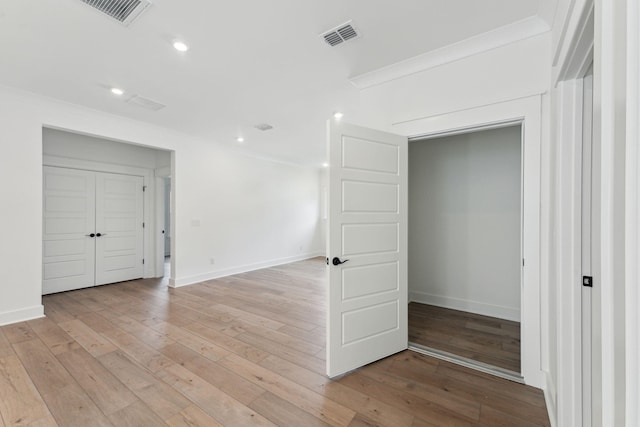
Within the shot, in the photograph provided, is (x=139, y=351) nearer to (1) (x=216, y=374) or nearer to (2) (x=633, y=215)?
(1) (x=216, y=374)

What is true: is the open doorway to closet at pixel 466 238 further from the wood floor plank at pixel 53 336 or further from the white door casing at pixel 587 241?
the wood floor plank at pixel 53 336

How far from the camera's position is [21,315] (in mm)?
3330

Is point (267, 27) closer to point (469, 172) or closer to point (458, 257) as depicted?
point (469, 172)

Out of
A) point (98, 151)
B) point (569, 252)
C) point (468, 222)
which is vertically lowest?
point (569, 252)

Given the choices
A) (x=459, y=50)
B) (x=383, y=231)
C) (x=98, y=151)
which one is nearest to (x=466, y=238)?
(x=383, y=231)

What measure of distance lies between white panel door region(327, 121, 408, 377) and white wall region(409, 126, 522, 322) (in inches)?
63.2

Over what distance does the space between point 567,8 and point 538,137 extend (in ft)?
2.95

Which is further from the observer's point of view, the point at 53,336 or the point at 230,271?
the point at 230,271

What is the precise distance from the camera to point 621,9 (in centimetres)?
68

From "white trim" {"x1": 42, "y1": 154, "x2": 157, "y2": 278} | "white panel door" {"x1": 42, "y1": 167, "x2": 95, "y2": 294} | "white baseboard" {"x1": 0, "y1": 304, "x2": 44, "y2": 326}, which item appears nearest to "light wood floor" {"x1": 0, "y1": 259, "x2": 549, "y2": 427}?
"white baseboard" {"x1": 0, "y1": 304, "x2": 44, "y2": 326}

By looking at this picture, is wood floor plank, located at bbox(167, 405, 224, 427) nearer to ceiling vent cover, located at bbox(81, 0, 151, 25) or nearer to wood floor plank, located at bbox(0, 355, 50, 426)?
wood floor plank, located at bbox(0, 355, 50, 426)

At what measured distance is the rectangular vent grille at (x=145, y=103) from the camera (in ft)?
11.5

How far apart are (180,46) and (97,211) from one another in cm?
408

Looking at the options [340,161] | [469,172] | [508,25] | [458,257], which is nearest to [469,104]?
[508,25]
